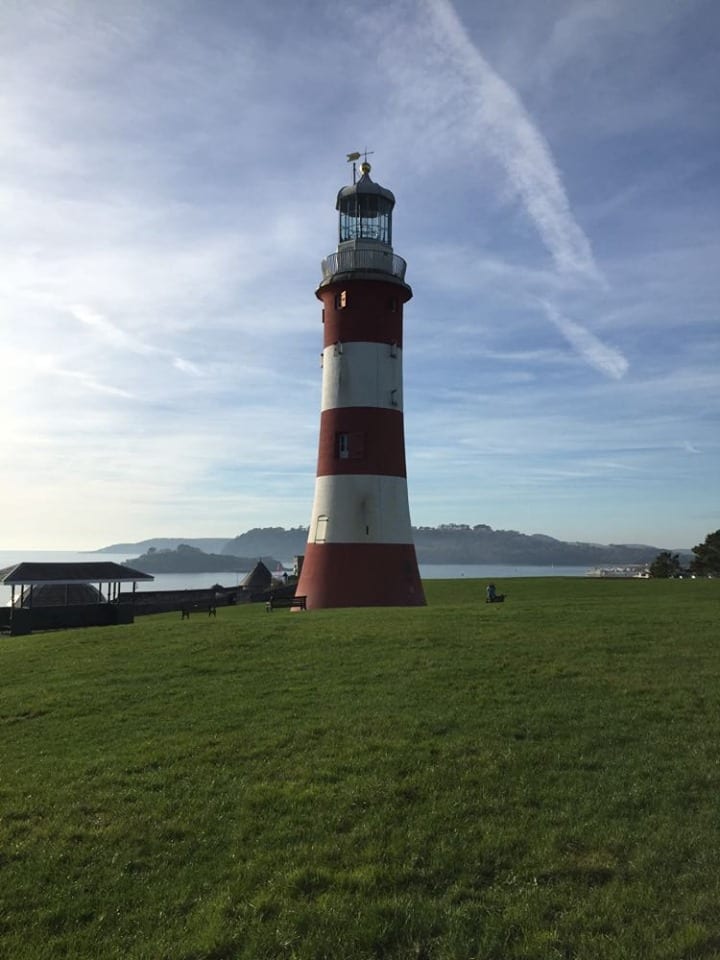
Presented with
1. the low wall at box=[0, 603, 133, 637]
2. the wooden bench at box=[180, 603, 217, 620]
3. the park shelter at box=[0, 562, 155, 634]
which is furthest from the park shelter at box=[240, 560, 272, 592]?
the low wall at box=[0, 603, 133, 637]

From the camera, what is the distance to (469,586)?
39750mm

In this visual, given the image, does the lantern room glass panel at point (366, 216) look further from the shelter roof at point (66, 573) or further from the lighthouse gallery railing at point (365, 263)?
the shelter roof at point (66, 573)

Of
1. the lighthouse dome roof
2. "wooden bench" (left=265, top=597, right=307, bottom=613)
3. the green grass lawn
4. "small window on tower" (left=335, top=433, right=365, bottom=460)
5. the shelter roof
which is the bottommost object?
the green grass lawn

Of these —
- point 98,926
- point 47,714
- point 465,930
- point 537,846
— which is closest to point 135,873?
point 98,926

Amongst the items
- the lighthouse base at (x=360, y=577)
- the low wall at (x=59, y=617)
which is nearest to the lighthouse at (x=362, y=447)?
the lighthouse base at (x=360, y=577)

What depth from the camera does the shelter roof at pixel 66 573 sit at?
113 ft

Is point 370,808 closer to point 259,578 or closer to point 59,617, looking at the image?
point 59,617

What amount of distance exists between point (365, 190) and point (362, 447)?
34.0 feet

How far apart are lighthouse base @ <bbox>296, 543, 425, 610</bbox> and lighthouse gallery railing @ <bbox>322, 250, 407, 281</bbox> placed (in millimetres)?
10242

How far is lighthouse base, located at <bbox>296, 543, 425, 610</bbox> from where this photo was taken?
25094 millimetres

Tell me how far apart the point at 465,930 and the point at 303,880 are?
1550mm

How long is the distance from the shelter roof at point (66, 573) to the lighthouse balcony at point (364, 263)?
2001cm

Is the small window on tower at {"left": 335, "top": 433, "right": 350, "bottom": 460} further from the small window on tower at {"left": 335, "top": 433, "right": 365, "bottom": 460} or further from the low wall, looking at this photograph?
the low wall

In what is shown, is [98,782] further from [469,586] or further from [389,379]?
[469,586]
